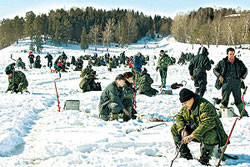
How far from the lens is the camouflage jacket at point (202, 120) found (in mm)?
3193

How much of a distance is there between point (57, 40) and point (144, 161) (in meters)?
66.0

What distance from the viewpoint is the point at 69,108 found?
690 cm

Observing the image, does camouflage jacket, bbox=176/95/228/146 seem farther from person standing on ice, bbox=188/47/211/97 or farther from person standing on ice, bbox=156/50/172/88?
person standing on ice, bbox=156/50/172/88

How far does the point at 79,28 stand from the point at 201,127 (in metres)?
86.3

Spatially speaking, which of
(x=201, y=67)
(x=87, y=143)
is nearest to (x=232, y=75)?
(x=201, y=67)

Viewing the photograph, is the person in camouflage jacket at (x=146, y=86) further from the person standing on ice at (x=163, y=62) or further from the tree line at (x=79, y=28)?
the tree line at (x=79, y=28)

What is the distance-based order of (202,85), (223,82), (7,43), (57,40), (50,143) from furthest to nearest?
(7,43), (57,40), (202,85), (223,82), (50,143)

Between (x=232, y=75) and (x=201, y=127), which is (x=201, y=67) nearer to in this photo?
(x=232, y=75)

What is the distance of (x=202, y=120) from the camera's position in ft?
10.6

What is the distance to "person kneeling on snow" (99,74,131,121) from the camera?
545 centimetres

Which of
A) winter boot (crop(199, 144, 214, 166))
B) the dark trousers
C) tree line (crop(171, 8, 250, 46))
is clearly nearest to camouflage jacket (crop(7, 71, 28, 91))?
the dark trousers

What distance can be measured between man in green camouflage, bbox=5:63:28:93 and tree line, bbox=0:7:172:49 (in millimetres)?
42838

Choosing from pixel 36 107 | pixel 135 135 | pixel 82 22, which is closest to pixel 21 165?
pixel 135 135

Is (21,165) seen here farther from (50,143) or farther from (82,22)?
(82,22)
